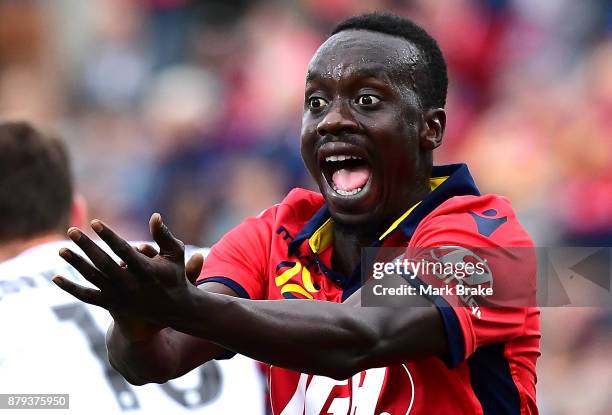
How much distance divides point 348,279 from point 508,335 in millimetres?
490

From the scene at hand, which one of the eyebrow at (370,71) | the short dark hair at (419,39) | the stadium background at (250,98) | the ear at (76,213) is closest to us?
the eyebrow at (370,71)

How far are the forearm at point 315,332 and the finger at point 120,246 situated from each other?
16cm

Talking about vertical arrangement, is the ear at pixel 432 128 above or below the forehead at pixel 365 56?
below

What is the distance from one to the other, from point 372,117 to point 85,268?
1.13 metres

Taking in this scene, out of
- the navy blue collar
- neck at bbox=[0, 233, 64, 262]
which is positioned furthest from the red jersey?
neck at bbox=[0, 233, 64, 262]

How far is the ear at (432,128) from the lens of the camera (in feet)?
10.2

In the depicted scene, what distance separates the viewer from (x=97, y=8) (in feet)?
25.5

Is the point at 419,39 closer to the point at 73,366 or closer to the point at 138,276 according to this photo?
the point at 138,276

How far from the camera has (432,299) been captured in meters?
2.52

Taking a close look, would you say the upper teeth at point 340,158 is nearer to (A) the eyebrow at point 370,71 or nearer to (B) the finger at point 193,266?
(A) the eyebrow at point 370,71

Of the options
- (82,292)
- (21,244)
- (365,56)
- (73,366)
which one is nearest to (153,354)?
(82,292)

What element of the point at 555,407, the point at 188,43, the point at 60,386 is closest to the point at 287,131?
the point at 188,43

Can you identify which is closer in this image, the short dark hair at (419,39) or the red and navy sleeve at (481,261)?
the red and navy sleeve at (481,261)

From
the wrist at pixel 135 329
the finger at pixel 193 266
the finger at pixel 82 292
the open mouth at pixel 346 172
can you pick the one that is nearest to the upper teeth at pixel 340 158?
the open mouth at pixel 346 172
